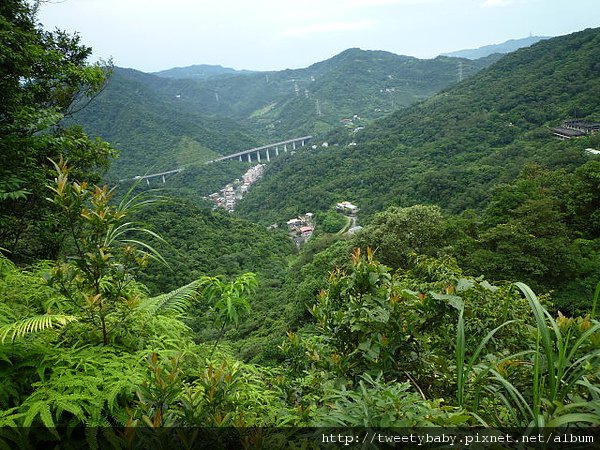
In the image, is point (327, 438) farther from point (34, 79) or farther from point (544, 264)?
point (544, 264)

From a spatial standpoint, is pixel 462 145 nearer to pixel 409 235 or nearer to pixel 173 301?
pixel 409 235

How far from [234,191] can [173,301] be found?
204 ft

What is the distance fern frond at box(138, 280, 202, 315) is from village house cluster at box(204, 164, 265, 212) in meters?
51.7

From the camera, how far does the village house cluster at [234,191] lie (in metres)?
57.6

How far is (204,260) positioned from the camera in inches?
988

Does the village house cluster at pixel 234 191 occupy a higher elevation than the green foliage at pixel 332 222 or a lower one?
higher

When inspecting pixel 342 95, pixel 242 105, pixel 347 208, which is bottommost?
pixel 347 208

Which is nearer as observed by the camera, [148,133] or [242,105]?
[148,133]

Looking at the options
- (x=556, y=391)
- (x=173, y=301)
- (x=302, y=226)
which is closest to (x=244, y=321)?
(x=173, y=301)

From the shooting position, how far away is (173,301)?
8.23 feet

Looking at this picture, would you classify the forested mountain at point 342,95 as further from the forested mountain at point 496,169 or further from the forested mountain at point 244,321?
the forested mountain at point 244,321

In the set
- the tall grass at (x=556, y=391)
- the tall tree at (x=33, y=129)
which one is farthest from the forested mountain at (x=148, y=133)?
the tall grass at (x=556, y=391)

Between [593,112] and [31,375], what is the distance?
49.4 meters

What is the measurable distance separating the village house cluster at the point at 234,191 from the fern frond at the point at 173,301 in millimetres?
51676
